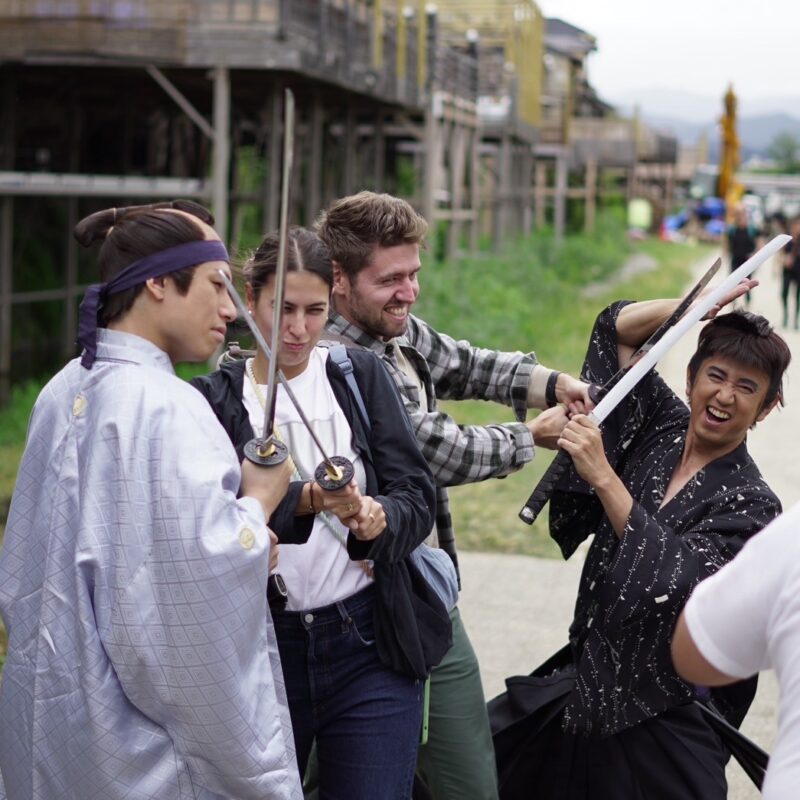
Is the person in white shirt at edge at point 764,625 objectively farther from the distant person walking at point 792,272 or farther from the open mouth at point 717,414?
the distant person walking at point 792,272

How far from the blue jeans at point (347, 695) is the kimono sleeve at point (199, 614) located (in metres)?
0.36

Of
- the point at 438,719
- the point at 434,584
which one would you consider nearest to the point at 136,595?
the point at 434,584

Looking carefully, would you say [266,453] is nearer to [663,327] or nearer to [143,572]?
[143,572]

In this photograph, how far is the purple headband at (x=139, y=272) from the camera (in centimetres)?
234

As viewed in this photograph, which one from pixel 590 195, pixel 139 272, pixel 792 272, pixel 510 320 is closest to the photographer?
pixel 139 272

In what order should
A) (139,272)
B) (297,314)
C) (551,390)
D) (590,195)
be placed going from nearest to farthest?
(139,272) → (297,314) → (551,390) → (590,195)

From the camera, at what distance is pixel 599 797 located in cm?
316

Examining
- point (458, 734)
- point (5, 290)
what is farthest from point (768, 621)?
point (5, 290)

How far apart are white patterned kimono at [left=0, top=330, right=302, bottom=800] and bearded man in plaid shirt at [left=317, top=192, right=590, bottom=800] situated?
28.5 inches

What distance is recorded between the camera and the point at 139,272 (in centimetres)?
235

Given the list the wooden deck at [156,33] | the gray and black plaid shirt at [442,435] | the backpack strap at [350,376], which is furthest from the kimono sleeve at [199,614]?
the wooden deck at [156,33]

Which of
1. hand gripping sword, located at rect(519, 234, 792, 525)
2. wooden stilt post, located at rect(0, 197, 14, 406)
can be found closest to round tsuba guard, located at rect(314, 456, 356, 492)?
hand gripping sword, located at rect(519, 234, 792, 525)

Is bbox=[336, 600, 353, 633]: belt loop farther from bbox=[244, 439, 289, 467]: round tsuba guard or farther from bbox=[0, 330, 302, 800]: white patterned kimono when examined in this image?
bbox=[244, 439, 289, 467]: round tsuba guard

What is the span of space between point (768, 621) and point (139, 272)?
4.20 feet
